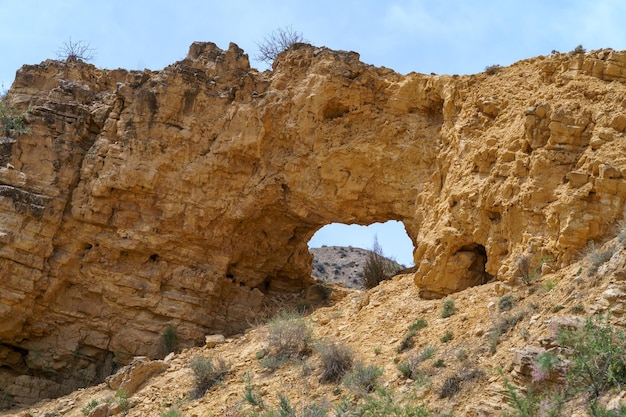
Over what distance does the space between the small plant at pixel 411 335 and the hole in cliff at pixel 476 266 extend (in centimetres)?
133

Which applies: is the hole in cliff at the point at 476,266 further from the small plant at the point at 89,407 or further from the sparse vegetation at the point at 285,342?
the small plant at the point at 89,407

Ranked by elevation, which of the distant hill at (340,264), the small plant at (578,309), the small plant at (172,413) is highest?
the distant hill at (340,264)

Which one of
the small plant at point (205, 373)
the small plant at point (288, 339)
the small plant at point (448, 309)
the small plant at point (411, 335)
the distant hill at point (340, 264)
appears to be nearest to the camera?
the small plant at point (411, 335)

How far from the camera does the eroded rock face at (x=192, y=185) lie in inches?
496

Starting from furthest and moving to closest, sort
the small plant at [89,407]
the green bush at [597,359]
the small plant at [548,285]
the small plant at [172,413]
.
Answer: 1. the small plant at [89,407]
2. the small plant at [172,413]
3. the small plant at [548,285]
4. the green bush at [597,359]

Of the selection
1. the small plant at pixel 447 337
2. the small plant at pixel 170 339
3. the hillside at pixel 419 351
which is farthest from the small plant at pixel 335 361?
the small plant at pixel 170 339

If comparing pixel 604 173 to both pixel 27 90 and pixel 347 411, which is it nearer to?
pixel 347 411

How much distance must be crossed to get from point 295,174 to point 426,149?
251 centimetres

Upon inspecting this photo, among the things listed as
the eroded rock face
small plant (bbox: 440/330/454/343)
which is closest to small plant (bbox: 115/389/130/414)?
the eroded rock face

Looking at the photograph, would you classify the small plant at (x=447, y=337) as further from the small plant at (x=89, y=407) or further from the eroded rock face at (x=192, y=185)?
the small plant at (x=89, y=407)

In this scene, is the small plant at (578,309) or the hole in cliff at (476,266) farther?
the hole in cliff at (476,266)

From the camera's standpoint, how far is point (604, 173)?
9.20 meters

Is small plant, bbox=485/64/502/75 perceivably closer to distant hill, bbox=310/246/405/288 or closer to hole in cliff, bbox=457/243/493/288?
hole in cliff, bbox=457/243/493/288

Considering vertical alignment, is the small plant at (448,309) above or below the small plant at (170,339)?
above
